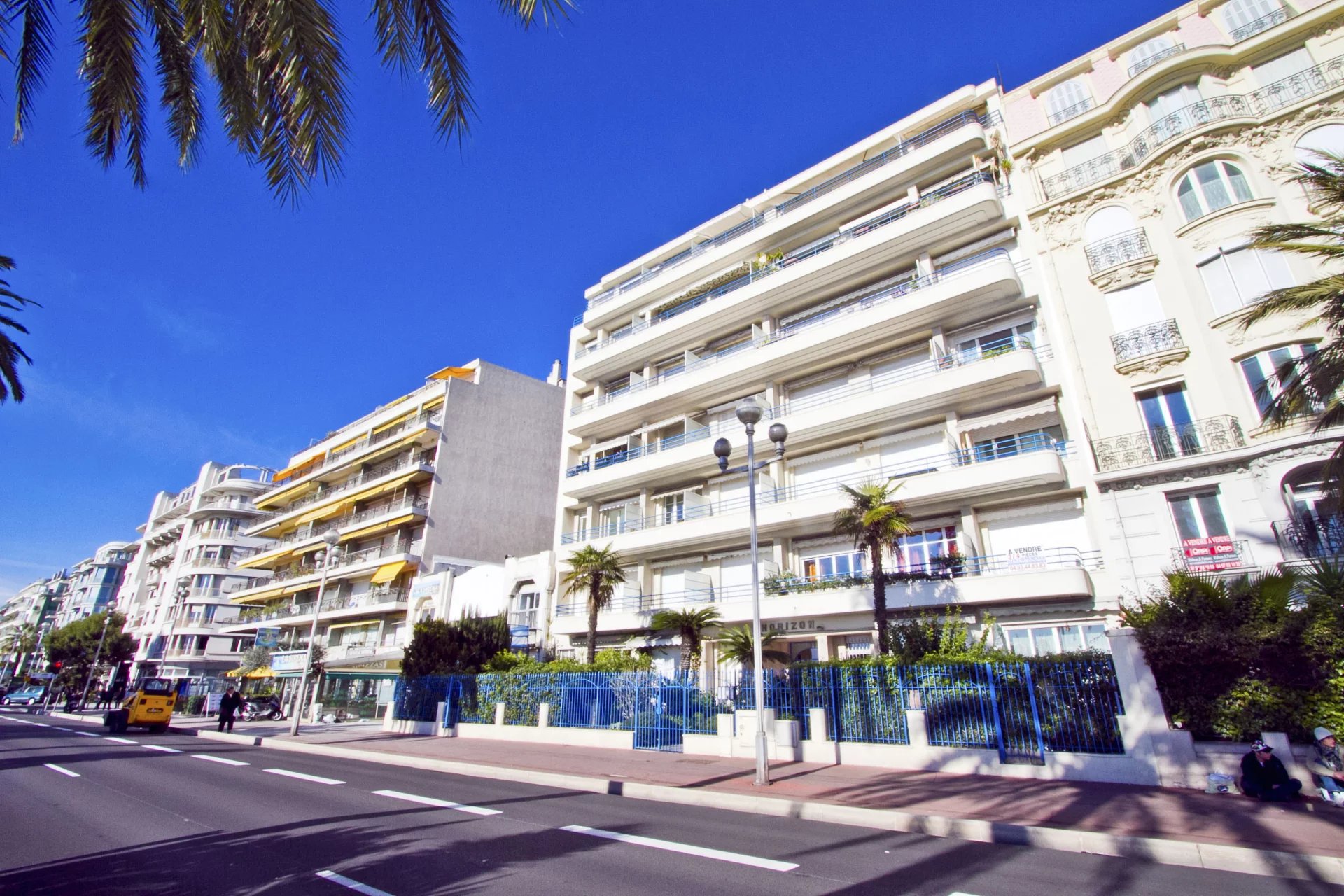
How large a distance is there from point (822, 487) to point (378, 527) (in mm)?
27648

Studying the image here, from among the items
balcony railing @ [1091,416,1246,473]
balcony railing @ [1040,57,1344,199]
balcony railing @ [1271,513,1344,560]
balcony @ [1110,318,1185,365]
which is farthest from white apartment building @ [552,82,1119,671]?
balcony railing @ [1271,513,1344,560]

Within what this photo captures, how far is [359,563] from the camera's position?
3750cm

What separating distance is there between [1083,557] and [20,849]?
21207mm

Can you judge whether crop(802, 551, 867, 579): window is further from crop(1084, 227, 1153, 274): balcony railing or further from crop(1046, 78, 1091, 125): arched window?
crop(1046, 78, 1091, 125): arched window

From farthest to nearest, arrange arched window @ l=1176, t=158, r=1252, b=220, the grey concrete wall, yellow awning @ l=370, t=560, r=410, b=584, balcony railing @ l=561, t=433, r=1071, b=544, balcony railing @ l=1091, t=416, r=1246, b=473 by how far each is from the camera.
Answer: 1. the grey concrete wall
2. yellow awning @ l=370, t=560, r=410, b=584
3. balcony railing @ l=561, t=433, r=1071, b=544
4. arched window @ l=1176, t=158, r=1252, b=220
5. balcony railing @ l=1091, t=416, r=1246, b=473

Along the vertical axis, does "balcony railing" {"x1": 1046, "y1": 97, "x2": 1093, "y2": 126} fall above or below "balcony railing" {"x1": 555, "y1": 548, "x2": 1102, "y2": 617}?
above

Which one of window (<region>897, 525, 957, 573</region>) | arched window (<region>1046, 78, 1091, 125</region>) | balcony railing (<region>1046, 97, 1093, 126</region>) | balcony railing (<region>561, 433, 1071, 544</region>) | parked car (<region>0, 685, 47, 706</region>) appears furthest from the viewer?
parked car (<region>0, 685, 47, 706</region>)

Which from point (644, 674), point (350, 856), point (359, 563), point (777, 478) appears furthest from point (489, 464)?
point (350, 856)

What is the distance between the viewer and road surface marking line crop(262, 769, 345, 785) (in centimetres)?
1045

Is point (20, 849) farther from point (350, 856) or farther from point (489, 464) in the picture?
point (489, 464)

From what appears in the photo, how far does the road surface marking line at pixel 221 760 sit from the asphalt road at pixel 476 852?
3.62 metres

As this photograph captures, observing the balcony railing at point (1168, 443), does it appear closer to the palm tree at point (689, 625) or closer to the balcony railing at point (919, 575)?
the balcony railing at point (919, 575)

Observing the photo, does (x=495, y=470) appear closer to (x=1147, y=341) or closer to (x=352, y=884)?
(x=1147, y=341)

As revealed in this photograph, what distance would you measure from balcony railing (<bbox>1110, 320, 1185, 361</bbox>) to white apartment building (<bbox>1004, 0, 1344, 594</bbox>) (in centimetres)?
5
